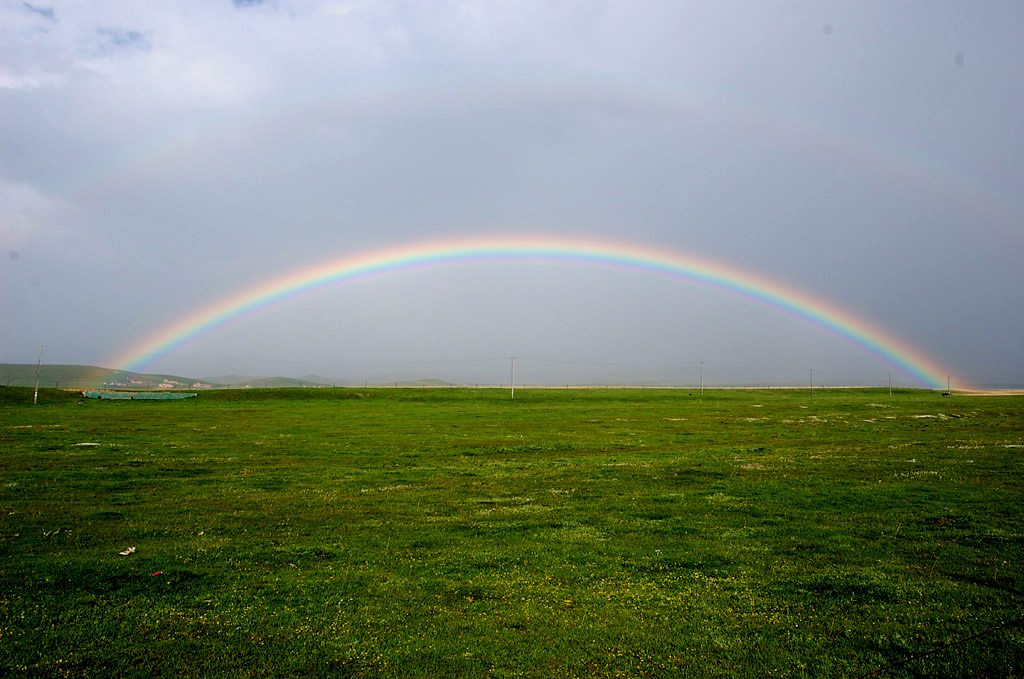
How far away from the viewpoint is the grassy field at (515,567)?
9.94m

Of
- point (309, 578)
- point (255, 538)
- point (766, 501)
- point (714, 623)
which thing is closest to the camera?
point (714, 623)

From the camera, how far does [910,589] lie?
12.5m

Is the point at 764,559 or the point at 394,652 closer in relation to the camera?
the point at 394,652

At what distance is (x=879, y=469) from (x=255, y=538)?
28699 mm

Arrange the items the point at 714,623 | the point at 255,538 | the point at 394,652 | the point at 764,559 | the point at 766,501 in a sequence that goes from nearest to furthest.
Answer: the point at 394,652 → the point at 714,623 → the point at 764,559 → the point at 255,538 → the point at 766,501

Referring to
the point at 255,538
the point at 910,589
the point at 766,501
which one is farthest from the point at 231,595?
the point at 766,501

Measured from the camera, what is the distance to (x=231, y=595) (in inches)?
499

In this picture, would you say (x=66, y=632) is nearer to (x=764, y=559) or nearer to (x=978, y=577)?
(x=764, y=559)

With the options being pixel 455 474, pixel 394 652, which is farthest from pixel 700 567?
pixel 455 474

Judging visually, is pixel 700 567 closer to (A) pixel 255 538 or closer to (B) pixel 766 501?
(B) pixel 766 501

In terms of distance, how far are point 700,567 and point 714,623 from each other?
136 inches

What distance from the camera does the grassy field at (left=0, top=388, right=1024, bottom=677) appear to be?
9938 mm

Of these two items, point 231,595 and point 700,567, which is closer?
point 231,595

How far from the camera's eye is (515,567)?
579 inches
